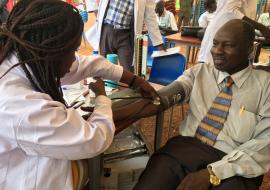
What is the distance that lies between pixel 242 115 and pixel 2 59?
1.04m

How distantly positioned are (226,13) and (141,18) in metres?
0.80

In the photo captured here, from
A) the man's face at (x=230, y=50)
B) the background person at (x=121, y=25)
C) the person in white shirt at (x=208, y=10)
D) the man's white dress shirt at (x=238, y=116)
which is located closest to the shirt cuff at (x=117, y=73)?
the man's white dress shirt at (x=238, y=116)

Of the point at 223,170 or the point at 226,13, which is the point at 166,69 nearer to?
the point at 226,13

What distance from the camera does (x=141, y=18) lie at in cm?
253

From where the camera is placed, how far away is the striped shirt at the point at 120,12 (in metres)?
2.46

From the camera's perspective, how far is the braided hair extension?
2.72 feet

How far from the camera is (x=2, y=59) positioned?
88 centimetres

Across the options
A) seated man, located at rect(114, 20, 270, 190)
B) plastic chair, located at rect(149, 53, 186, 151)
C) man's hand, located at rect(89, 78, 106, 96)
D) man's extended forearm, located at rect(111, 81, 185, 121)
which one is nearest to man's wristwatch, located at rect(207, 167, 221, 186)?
seated man, located at rect(114, 20, 270, 190)

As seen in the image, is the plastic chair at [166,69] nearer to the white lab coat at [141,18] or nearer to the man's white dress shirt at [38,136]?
the white lab coat at [141,18]

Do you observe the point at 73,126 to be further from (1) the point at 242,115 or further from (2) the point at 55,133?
(1) the point at 242,115

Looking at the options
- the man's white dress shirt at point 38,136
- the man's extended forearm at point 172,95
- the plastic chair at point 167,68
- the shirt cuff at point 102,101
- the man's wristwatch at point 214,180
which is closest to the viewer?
the man's white dress shirt at point 38,136

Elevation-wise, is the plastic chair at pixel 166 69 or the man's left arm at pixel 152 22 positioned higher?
the man's left arm at pixel 152 22

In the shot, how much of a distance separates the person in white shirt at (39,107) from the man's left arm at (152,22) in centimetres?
180

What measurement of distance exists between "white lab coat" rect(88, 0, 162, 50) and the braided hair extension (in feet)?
5.44
